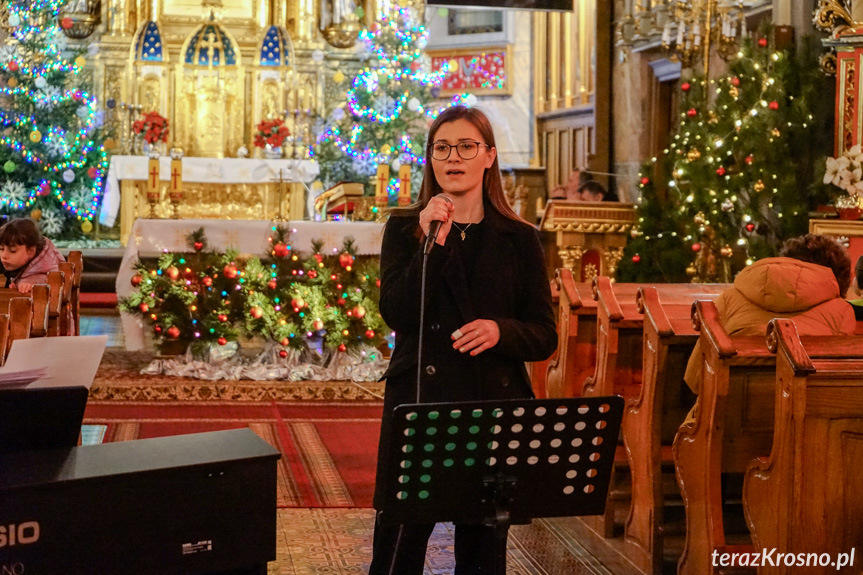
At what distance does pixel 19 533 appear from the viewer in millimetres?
1804

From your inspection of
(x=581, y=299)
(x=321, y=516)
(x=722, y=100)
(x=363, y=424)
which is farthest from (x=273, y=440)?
(x=722, y=100)

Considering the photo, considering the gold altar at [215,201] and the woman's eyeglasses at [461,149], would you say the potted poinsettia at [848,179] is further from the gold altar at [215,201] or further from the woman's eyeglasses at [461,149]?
the gold altar at [215,201]

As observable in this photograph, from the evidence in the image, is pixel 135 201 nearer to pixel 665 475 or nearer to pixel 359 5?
pixel 359 5

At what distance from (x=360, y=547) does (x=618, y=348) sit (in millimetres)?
1437

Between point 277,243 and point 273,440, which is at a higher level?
point 277,243

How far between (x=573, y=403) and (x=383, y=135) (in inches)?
466

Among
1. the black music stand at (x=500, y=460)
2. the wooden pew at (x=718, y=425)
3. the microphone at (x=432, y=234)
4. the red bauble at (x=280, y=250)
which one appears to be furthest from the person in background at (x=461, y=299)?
the red bauble at (x=280, y=250)

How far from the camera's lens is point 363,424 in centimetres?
647

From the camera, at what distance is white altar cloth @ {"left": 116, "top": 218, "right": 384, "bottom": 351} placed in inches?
299

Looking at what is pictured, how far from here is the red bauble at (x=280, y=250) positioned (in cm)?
749

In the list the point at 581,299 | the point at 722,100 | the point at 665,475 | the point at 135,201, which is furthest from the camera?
A: the point at 135,201

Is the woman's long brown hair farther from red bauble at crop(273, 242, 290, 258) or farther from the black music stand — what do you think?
red bauble at crop(273, 242, 290, 258)

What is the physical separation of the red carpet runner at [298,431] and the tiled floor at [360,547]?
20cm

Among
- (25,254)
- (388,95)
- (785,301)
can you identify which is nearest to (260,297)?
(25,254)
